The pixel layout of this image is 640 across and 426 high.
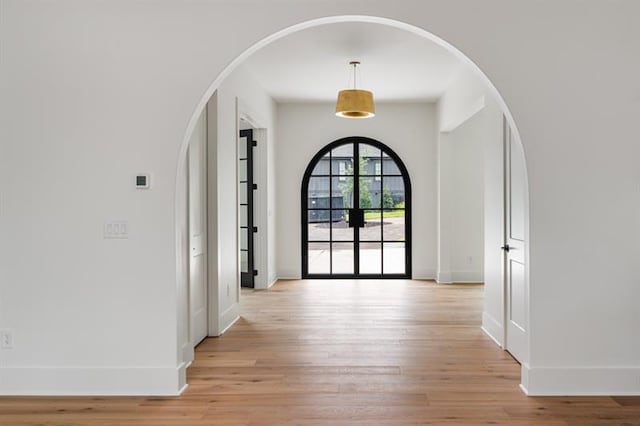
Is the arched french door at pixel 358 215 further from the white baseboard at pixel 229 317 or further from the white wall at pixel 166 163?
the white wall at pixel 166 163

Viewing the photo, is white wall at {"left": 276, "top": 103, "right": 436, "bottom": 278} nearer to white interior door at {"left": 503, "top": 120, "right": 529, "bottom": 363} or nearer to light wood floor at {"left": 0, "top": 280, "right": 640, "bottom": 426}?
light wood floor at {"left": 0, "top": 280, "right": 640, "bottom": 426}

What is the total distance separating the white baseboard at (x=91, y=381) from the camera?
310 cm

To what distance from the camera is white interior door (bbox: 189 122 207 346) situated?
158 inches

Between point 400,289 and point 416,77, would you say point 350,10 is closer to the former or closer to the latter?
point 416,77

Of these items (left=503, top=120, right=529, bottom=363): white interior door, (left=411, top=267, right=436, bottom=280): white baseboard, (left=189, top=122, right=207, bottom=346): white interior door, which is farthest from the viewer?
(left=411, top=267, right=436, bottom=280): white baseboard

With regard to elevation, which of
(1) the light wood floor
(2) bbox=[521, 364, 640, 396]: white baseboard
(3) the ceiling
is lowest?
(1) the light wood floor

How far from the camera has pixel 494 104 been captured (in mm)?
4332

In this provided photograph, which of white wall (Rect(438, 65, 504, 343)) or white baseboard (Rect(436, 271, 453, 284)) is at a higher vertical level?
white wall (Rect(438, 65, 504, 343))

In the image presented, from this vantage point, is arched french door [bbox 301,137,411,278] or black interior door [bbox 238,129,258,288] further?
arched french door [bbox 301,137,411,278]

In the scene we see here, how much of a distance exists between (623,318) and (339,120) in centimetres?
547

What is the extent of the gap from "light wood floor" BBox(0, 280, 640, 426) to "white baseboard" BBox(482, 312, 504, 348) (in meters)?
0.06

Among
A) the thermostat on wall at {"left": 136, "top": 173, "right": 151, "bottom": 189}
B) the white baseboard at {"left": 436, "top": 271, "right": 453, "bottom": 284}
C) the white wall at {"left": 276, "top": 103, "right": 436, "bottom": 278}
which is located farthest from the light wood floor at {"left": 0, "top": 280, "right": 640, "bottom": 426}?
the white wall at {"left": 276, "top": 103, "right": 436, "bottom": 278}

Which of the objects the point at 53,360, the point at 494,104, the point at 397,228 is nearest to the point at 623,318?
the point at 494,104

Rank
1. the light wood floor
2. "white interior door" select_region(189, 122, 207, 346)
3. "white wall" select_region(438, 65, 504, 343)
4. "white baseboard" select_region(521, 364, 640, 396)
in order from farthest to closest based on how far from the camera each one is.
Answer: "white wall" select_region(438, 65, 504, 343)
"white interior door" select_region(189, 122, 207, 346)
"white baseboard" select_region(521, 364, 640, 396)
the light wood floor
